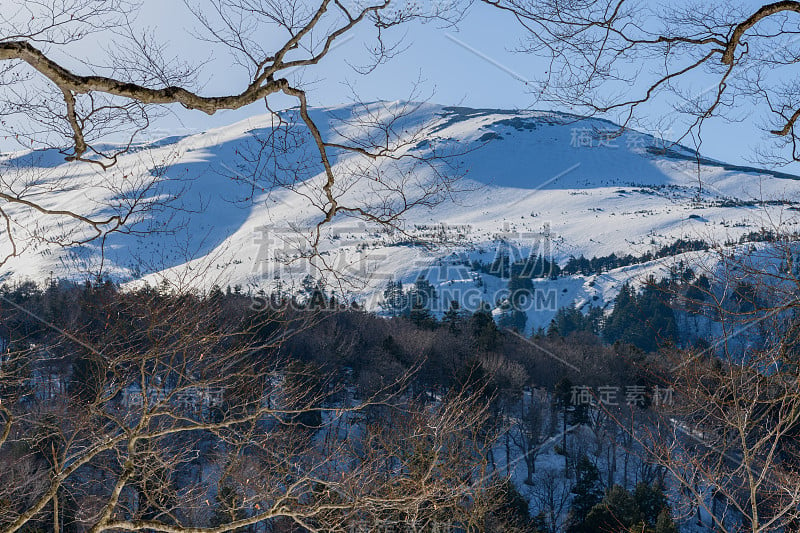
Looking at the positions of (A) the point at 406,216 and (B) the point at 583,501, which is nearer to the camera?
(A) the point at 406,216

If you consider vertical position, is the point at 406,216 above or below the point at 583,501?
above

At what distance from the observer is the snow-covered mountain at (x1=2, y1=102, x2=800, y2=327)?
15.1 feet

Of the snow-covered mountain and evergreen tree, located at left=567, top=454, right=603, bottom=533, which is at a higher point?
the snow-covered mountain

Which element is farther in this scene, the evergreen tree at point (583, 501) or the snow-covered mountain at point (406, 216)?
the evergreen tree at point (583, 501)

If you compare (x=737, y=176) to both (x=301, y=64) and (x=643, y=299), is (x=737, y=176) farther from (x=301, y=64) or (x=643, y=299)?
(x=301, y=64)

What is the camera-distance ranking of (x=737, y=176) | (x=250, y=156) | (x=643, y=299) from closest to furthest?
(x=250, y=156), (x=643, y=299), (x=737, y=176)

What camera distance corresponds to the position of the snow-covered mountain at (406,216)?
15.1 feet

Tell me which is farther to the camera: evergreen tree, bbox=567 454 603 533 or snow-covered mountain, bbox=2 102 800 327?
evergreen tree, bbox=567 454 603 533

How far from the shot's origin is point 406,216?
6.80 meters

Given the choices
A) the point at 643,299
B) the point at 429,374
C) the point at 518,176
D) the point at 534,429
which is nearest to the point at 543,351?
the point at 534,429

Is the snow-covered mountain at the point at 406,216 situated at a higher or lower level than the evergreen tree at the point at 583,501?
higher

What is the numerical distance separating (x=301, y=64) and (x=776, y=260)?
409 cm

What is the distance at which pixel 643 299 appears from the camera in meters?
56.6

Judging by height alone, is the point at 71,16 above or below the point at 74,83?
above
